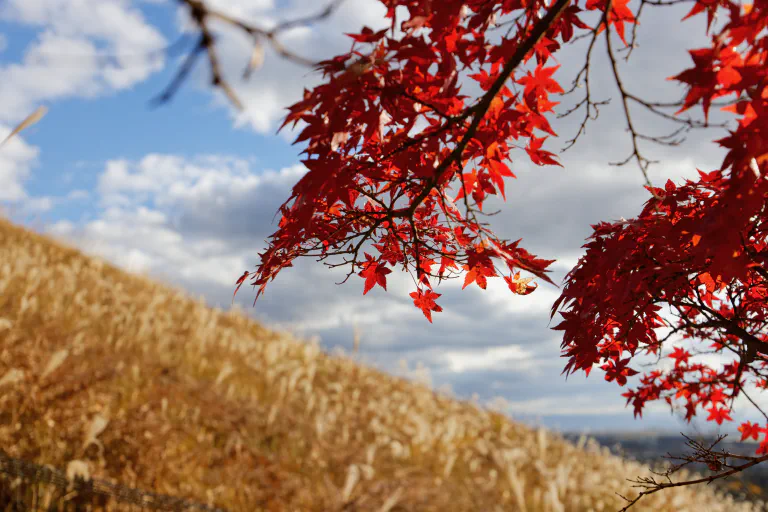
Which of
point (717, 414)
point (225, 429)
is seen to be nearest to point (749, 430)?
point (717, 414)

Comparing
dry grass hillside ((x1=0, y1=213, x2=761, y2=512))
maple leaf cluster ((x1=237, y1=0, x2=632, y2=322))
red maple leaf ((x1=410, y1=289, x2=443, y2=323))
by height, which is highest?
maple leaf cluster ((x1=237, y1=0, x2=632, y2=322))

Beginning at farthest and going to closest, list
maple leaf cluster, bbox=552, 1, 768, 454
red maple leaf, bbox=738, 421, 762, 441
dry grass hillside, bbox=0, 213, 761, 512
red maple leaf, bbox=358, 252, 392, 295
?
1. dry grass hillside, bbox=0, 213, 761, 512
2. red maple leaf, bbox=738, 421, 762, 441
3. red maple leaf, bbox=358, 252, 392, 295
4. maple leaf cluster, bbox=552, 1, 768, 454

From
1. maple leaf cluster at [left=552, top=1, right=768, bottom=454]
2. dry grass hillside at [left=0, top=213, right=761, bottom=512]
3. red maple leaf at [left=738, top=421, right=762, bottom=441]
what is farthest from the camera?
dry grass hillside at [left=0, top=213, right=761, bottom=512]

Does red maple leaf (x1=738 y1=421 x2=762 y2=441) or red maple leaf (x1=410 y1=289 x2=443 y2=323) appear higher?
red maple leaf (x1=410 y1=289 x2=443 y2=323)

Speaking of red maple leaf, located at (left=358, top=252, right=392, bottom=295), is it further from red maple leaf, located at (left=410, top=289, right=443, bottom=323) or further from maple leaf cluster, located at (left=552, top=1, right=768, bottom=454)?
maple leaf cluster, located at (left=552, top=1, right=768, bottom=454)

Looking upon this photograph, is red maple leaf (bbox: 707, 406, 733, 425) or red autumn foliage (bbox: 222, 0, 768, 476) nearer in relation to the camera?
red autumn foliage (bbox: 222, 0, 768, 476)

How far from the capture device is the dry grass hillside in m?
4.88

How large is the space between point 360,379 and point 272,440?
4086 millimetres

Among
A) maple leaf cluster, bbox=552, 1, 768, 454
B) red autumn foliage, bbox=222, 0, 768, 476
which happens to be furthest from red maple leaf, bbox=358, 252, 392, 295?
maple leaf cluster, bbox=552, 1, 768, 454

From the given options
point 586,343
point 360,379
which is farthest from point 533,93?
point 360,379

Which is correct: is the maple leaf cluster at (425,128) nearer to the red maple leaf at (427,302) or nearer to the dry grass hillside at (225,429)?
the red maple leaf at (427,302)

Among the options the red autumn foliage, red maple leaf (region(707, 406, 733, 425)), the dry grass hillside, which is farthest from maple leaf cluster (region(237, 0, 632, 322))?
the dry grass hillside

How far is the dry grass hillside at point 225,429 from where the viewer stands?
16.0 feet

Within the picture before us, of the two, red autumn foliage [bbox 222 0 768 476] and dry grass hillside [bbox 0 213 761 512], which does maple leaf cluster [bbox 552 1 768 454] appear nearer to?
red autumn foliage [bbox 222 0 768 476]
